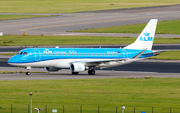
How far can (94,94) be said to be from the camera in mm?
50469

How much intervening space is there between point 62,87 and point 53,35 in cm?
8625

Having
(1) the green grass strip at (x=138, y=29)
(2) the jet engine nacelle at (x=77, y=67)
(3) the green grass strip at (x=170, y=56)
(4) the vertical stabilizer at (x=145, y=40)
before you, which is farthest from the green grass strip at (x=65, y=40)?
(2) the jet engine nacelle at (x=77, y=67)

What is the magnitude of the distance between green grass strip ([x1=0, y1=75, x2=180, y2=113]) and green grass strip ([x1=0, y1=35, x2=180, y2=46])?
5904cm

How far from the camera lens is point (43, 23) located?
564 ft

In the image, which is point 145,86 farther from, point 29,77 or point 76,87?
point 29,77

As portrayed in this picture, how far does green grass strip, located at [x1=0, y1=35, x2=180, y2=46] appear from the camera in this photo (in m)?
122

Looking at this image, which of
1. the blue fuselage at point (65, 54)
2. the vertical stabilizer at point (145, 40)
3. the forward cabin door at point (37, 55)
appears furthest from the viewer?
the vertical stabilizer at point (145, 40)

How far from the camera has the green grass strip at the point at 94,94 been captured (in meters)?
42.2

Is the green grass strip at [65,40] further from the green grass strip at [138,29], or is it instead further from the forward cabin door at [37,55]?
the forward cabin door at [37,55]

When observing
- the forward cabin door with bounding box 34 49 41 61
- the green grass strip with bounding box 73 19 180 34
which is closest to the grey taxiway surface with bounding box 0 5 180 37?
the green grass strip with bounding box 73 19 180 34

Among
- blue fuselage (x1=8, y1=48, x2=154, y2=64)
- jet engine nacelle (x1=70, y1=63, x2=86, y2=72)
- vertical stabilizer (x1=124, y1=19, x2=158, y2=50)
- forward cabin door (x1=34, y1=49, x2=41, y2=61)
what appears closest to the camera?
blue fuselage (x1=8, y1=48, x2=154, y2=64)

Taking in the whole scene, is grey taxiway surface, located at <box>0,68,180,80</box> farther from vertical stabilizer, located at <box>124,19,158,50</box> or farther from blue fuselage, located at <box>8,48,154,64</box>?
vertical stabilizer, located at <box>124,19,158,50</box>

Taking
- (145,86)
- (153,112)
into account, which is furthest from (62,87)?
(153,112)

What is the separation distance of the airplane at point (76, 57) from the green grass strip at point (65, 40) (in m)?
46.2
